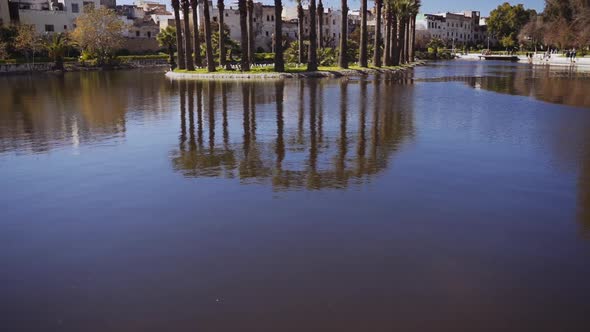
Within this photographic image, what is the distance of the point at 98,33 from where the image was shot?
218 ft

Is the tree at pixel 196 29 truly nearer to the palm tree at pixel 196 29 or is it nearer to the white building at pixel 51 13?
the palm tree at pixel 196 29

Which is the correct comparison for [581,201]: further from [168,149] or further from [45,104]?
[45,104]

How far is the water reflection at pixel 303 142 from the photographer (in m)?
11.2

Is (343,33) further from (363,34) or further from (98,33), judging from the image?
(98,33)

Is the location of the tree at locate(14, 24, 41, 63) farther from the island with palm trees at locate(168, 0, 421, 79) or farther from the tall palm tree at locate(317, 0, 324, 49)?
A: the tall palm tree at locate(317, 0, 324, 49)

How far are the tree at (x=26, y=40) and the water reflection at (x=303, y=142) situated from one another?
135 feet

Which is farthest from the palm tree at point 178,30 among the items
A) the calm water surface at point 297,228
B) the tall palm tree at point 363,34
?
the calm water surface at point 297,228

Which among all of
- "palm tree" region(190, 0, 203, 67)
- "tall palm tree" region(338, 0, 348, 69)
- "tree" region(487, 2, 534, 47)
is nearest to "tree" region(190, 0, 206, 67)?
"palm tree" region(190, 0, 203, 67)

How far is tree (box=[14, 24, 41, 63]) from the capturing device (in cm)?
5820

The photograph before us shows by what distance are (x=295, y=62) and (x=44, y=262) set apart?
51.7m

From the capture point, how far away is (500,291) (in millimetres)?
Answer: 6086

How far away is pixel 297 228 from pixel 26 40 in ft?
196

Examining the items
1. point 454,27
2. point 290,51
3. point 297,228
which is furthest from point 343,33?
point 454,27

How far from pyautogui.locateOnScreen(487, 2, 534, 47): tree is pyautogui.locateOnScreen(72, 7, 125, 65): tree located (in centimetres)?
9502
